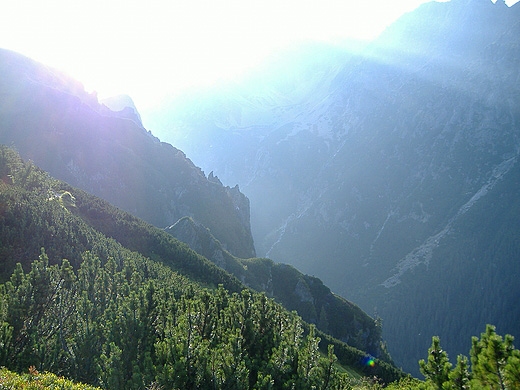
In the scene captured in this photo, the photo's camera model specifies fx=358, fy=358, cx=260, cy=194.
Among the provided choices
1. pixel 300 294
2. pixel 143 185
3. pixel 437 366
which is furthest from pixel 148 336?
pixel 143 185

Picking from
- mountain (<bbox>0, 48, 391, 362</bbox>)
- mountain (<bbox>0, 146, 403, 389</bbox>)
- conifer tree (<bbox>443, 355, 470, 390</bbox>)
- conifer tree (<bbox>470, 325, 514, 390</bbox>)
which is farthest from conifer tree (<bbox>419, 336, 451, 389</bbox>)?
mountain (<bbox>0, 48, 391, 362</bbox>)

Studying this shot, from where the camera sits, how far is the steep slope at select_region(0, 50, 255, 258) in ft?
442

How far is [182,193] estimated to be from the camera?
558 ft

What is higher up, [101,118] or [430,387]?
[101,118]

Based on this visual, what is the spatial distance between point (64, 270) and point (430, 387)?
20.8 m

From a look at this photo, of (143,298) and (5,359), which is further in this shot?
(143,298)

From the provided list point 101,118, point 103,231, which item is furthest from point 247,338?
point 101,118

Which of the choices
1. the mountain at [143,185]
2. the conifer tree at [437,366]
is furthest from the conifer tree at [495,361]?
the mountain at [143,185]

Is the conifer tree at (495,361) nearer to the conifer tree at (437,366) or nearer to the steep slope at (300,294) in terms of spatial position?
the conifer tree at (437,366)

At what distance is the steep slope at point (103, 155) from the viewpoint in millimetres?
134625

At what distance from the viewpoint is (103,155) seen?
14675 centimetres

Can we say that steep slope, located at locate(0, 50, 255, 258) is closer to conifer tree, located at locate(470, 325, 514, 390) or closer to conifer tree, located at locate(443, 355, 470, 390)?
conifer tree, located at locate(443, 355, 470, 390)

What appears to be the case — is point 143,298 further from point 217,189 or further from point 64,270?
point 217,189

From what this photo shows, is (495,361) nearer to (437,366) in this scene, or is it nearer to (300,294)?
(437,366)
